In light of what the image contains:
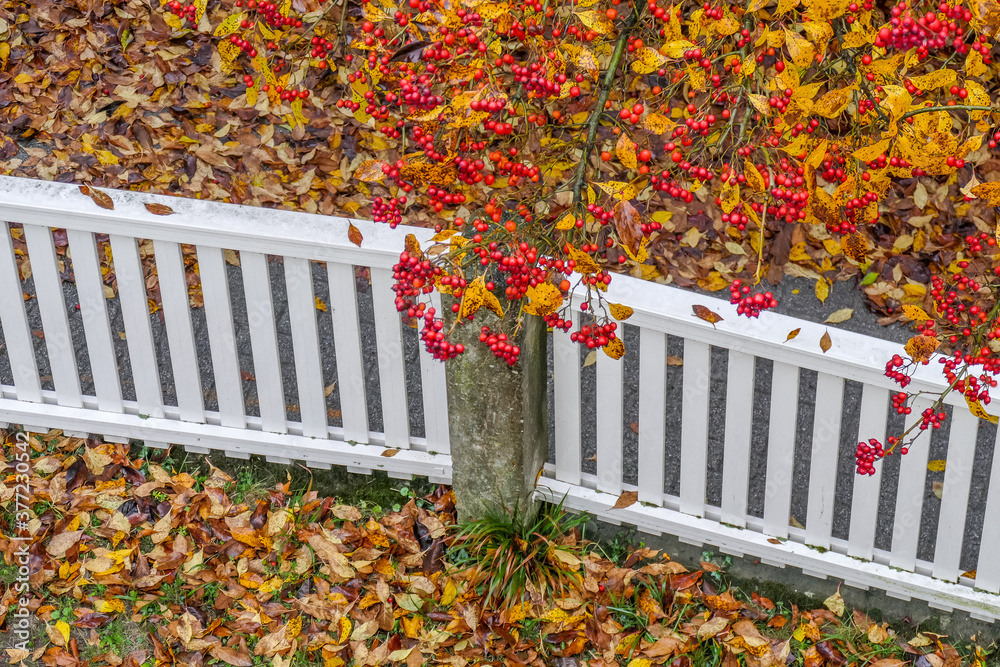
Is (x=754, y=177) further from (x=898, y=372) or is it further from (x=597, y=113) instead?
(x=898, y=372)

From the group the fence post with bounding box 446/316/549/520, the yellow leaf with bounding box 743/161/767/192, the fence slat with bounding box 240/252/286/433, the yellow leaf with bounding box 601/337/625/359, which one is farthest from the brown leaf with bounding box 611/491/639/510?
the yellow leaf with bounding box 743/161/767/192

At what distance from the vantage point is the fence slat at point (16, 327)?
297 cm

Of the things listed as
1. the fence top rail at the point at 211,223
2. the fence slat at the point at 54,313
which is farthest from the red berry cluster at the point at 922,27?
the fence slat at the point at 54,313

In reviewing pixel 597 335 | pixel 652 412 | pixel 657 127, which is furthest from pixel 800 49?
pixel 652 412

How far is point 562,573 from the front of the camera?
289cm

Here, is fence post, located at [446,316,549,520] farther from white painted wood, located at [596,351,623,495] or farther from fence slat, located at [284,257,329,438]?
fence slat, located at [284,257,329,438]

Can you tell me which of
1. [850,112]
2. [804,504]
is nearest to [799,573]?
[804,504]

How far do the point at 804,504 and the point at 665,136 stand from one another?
1595mm

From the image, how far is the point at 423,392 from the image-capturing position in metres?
2.89

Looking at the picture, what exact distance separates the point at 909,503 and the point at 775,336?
26.0 inches

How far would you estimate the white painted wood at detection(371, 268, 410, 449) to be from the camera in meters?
2.77

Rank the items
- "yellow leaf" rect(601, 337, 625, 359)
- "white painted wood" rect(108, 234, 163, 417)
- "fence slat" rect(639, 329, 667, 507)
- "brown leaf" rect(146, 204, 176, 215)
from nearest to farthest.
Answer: "yellow leaf" rect(601, 337, 625, 359), "fence slat" rect(639, 329, 667, 507), "brown leaf" rect(146, 204, 176, 215), "white painted wood" rect(108, 234, 163, 417)

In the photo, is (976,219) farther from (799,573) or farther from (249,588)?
(249,588)

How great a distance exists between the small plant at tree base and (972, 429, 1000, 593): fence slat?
44.8 inches
